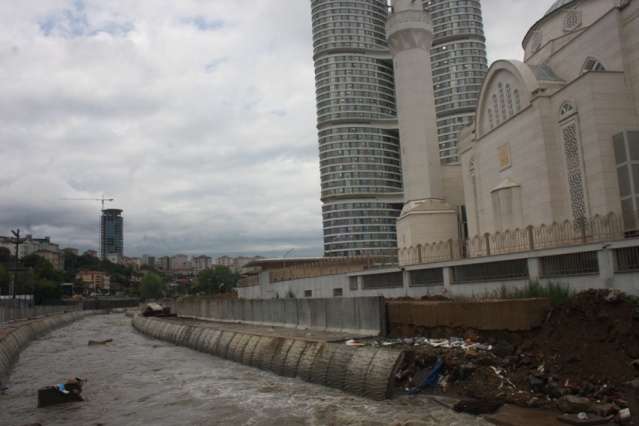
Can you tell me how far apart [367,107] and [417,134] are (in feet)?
254

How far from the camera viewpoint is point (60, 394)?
47.8ft

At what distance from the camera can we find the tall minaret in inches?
1334

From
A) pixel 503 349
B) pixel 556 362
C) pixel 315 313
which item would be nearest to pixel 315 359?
pixel 503 349

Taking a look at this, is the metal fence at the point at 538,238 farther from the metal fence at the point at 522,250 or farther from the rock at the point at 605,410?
the rock at the point at 605,410

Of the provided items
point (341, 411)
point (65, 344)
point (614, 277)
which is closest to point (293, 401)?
point (341, 411)

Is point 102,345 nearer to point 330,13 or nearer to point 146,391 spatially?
point 146,391

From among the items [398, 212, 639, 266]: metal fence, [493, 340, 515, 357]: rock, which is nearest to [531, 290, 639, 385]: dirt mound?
[493, 340, 515, 357]: rock

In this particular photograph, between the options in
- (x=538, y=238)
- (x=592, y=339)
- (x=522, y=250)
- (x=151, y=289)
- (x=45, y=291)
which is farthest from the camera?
(x=151, y=289)

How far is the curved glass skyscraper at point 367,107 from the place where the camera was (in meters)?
107

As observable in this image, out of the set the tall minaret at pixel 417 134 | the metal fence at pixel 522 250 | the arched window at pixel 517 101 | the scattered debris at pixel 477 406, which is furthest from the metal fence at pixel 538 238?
the tall minaret at pixel 417 134

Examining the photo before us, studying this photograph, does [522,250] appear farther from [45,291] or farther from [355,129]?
[355,129]

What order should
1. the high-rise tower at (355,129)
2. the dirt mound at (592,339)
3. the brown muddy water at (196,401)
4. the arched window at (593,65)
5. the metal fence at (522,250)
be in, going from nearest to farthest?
A: 1. the dirt mound at (592,339)
2. the brown muddy water at (196,401)
3. the metal fence at (522,250)
4. the arched window at (593,65)
5. the high-rise tower at (355,129)

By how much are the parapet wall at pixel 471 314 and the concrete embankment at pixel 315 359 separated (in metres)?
3.06

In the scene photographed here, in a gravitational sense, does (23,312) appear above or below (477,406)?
above
